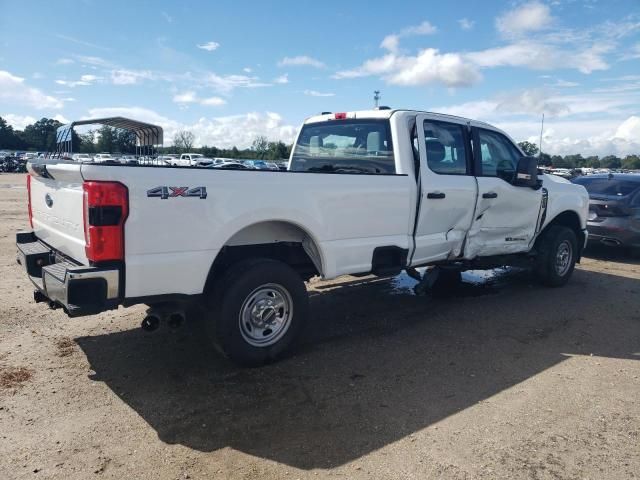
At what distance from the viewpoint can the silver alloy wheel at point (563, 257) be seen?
23.6 ft

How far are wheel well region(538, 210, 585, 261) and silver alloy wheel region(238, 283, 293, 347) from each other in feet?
15.6

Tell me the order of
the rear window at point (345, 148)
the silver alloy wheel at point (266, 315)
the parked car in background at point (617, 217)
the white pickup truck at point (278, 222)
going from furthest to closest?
the parked car in background at point (617, 217)
the rear window at point (345, 148)
the silver alloy wheel at point (266, 315)
the white pickup truck at point (278, 222)

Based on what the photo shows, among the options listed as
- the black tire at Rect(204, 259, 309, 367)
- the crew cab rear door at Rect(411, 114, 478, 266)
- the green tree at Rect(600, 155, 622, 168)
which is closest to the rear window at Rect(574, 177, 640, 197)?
the crew cab rear door at Rect(411, 114, 478, 266)

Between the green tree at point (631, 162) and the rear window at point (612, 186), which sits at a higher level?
the green tree at point (631, 162)

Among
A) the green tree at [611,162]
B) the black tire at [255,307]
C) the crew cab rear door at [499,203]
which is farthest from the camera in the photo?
the green tree at [611,162]

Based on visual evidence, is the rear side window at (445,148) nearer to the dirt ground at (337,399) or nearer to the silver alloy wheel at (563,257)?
the dirt ground at (337,399)

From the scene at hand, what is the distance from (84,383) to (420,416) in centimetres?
251

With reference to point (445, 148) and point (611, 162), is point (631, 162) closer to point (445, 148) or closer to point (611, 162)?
point (611, 162)

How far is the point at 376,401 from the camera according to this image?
12.1ft

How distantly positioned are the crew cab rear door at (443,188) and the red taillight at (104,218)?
292 centimetres

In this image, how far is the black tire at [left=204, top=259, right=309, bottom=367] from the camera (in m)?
3.85

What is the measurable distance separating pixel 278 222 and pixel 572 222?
515cm

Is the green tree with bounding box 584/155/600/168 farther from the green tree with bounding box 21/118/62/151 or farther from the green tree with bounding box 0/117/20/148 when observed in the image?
the green tree with bounding box 0/117/20/148

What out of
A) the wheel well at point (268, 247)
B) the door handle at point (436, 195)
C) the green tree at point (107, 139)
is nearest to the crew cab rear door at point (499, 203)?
the door handle at point (436, 195)
